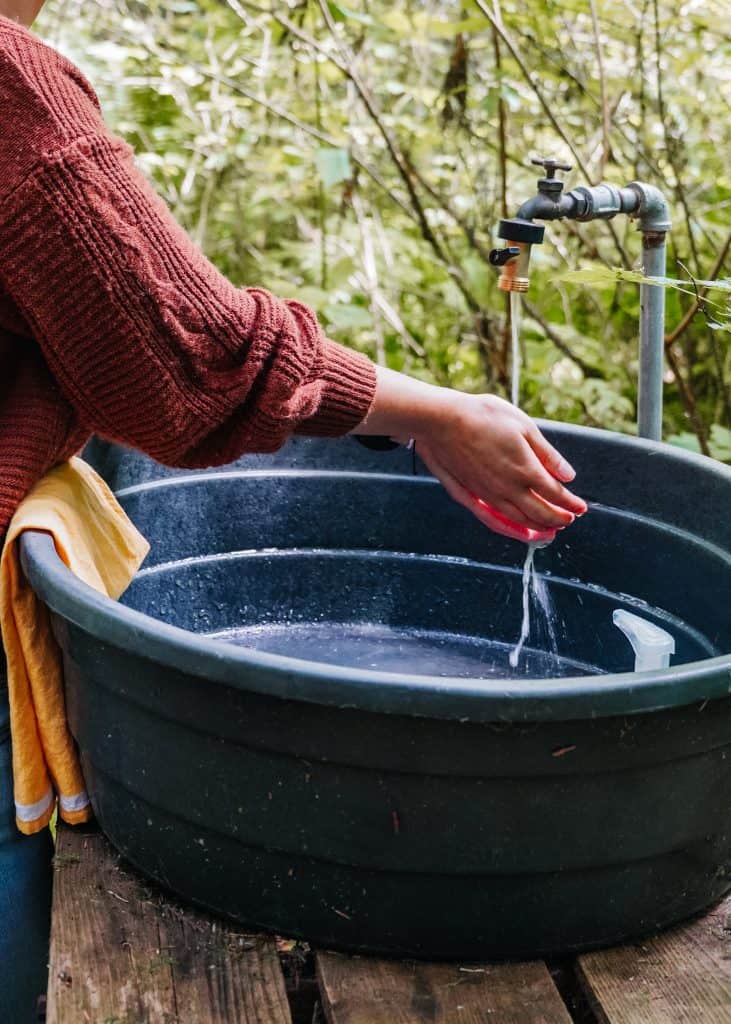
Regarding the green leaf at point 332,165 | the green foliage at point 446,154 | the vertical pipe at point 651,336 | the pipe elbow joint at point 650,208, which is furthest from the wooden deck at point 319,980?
the green leaf at point 332,165

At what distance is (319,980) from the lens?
34.3 inches

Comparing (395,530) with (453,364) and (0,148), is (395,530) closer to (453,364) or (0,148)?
(0,148)

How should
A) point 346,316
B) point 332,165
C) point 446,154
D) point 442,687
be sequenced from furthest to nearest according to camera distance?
point 446,154
point 346,316
point 332,165
point 442,687

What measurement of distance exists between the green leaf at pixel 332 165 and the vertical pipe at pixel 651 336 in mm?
1098

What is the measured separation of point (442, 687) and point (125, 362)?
1.33ft

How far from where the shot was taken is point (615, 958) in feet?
2.94

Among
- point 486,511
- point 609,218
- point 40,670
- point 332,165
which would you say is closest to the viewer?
point 40,670

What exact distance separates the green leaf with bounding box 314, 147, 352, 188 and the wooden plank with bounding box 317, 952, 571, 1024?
1790 millimetres

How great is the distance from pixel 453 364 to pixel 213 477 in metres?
1.88

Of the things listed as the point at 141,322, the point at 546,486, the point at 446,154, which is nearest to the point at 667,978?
the point at 546,486

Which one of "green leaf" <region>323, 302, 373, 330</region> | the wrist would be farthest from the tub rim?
"green leaf" <region>323, 302, 373, 330</region>

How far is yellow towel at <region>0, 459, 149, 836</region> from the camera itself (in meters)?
1.00

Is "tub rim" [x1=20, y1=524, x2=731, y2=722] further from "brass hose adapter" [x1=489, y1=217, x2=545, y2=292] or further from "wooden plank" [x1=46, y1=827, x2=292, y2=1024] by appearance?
"brass hose adapter" [x1=489, y1=217, x2=545, y2=292]

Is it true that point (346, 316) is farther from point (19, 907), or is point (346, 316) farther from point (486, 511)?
point (19, 907)
